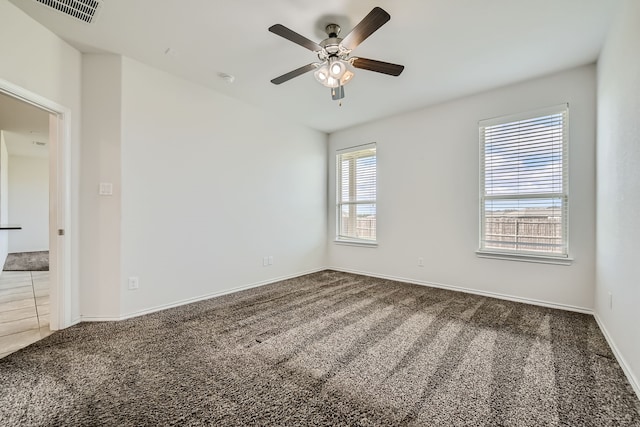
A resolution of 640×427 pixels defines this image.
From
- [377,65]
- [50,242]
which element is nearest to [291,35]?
[377,65]

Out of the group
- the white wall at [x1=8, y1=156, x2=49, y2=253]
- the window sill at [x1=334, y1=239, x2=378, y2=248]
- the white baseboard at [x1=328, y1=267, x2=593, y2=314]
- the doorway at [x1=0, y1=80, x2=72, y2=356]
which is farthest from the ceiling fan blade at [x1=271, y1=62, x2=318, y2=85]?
the white wall at [x1=8, y1=156, x2=49, y2=253]

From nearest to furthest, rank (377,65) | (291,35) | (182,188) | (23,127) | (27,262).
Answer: (291,35), (377,65), (182,188), (23,127), (27,262)

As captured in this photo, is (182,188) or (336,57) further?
(182,188)

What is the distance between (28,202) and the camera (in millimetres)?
7379

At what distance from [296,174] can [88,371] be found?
361cm

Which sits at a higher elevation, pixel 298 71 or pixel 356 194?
pixel 298 71

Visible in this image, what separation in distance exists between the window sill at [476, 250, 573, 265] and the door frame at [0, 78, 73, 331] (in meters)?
4.67

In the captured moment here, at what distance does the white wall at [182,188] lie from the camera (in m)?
2.77

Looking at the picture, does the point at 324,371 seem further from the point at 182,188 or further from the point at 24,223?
the point at 24,223

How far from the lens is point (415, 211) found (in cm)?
427

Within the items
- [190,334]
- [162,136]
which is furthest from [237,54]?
[190,334]

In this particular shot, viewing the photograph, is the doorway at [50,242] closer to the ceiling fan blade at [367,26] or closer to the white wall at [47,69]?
the white wall at [47,69]

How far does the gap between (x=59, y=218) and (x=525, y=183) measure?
5.06 m

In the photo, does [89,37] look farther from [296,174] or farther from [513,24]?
[513,24]
